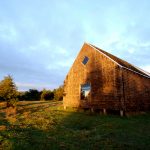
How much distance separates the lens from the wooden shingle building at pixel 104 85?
20.4 metres

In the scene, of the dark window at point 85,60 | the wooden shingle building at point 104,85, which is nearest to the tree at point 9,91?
the wooden shingle building at point 104,85

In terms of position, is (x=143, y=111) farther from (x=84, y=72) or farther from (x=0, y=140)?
(x=0, y=140)

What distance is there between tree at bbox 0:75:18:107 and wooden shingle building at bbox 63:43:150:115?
25.0 feet

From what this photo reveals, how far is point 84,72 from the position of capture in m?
24.9

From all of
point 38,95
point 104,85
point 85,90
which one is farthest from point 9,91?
A: point 38,95

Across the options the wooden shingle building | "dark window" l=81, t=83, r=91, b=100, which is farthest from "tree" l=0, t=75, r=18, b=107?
"dark window" l=81, t=83, r=91, b=100

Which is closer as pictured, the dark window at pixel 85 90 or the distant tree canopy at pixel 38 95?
the dark window at pixel 85 90

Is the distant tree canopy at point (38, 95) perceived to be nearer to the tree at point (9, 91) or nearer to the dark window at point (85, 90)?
the tree at point (9, 91)

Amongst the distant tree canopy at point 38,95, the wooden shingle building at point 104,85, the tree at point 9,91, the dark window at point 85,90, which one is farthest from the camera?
the distant tree canopy at point 38,95

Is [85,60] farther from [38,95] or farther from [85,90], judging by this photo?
[38,95]

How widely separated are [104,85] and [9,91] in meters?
14.2

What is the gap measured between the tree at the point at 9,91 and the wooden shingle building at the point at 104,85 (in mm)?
7616

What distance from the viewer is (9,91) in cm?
2795

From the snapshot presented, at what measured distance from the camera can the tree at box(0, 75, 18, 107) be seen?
27672mm
